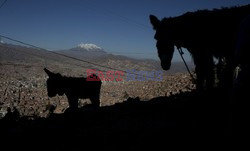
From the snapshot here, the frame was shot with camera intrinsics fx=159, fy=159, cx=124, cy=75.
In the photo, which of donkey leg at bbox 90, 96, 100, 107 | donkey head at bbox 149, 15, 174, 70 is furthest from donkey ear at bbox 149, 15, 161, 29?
donkey leg at bbox 90, 96, 100, 107

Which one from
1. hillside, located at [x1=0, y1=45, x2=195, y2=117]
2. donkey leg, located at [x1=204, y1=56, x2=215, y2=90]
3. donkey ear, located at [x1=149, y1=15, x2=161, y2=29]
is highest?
donkey ear, located at [x1=149, y1=15, x2=161, y2=29]

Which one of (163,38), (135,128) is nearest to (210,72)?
(163,38)

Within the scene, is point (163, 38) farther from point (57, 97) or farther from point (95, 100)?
point (57, 97)

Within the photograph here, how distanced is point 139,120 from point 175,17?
244 cm

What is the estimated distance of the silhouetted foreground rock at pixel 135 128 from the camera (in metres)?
2.45

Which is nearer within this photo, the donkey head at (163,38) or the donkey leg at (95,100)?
the donkey head at (163,38)

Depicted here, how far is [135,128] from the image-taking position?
302cm

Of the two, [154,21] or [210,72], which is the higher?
[154,21]

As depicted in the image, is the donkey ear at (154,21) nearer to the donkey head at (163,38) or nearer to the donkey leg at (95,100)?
the donkey head at (163,38)

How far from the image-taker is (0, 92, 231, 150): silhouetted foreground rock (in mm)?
2451

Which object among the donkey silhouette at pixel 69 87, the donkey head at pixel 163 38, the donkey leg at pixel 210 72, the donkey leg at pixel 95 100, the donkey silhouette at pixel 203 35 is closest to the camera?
the donkey silhouette at pixel 203 35

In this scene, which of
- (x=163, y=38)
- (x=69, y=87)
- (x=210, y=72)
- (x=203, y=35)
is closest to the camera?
(x=203, y=35)

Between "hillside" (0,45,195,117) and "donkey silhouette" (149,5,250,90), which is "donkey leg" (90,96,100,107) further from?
"hillside" (0,45,195,117)

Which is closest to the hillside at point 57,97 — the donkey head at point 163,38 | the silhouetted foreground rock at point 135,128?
the silhouetted foreground rock at point 135,128
